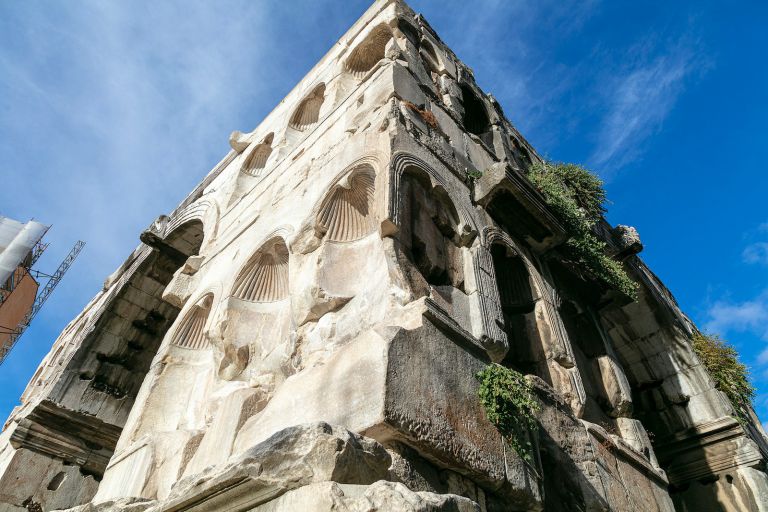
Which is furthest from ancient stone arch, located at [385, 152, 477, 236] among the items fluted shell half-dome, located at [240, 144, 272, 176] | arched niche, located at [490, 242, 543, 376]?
fluted shell half-dome, located at [240, 144, 272, 176]

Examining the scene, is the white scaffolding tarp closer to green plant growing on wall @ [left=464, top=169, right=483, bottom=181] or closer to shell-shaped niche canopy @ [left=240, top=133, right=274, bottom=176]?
shell-shaped niche canopy @ [left=240, top=133, right=274, bottom=176]

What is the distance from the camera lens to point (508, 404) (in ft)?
10.6

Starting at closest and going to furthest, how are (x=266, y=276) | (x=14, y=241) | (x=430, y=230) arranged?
1. (x=430, y=230)
2. (x=266, y=276)
3. (x=14, y=241)

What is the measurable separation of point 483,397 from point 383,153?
94.9 inches

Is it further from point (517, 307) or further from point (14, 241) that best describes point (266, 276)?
point (14, 241)

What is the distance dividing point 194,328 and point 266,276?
1.20m

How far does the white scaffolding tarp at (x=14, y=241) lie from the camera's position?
18.2 meters

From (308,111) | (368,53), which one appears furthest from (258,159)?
(368,53)

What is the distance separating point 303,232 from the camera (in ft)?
14.9

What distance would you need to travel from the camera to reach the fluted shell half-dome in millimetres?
9750

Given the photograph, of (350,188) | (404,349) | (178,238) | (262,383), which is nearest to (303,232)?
(350,188)

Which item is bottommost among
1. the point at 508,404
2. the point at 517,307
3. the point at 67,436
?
the point at 508,404

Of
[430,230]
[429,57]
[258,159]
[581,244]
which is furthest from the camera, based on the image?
[258,159]

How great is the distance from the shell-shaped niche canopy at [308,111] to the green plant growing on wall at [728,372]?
752 cm
